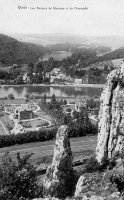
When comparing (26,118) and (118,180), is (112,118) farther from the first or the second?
(26,118)

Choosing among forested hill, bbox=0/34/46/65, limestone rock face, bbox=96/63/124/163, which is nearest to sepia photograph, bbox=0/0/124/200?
limestone rock face, bbox=96/63/124/163

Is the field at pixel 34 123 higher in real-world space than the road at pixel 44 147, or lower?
higher

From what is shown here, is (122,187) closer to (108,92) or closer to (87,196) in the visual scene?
(87,196)

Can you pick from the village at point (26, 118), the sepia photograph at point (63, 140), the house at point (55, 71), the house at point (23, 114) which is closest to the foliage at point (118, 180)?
the sepia photograph at point (63, 140)

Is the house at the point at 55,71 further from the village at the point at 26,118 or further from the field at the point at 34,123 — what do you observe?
the field at the point at 34,123

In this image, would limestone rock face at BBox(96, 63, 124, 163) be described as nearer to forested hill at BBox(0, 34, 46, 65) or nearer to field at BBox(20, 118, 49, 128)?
field at BBox(20, 118, 49, 128)

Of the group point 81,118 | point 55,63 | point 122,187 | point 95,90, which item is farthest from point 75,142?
point 55,63
